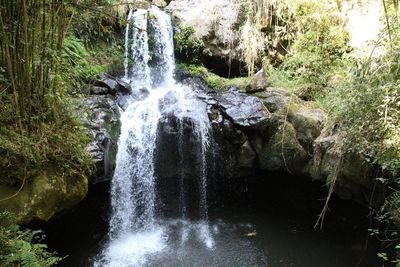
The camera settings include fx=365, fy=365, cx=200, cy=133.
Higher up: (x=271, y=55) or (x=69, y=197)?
(x=271, y=55)

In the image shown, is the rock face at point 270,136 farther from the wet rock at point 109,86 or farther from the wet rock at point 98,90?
the wet rock at point 98,90

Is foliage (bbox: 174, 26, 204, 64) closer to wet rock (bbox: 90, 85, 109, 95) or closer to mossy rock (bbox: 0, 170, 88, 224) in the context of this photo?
wet rock (bbox: 90, 85, 109, 95)

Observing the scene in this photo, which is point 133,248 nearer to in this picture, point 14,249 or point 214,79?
point 14,249

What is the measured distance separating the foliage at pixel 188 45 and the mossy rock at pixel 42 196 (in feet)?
16.1

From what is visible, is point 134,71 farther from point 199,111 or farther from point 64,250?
point 64,250

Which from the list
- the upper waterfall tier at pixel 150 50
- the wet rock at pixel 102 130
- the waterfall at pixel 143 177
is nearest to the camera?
the wet rock at pixel 102 130

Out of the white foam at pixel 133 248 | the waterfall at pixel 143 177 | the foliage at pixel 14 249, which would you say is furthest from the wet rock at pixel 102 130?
the foliage at pixel 14 249

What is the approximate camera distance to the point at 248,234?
19.9 feet

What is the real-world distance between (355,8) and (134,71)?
4.78 m

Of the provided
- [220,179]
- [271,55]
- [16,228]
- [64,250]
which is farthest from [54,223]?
[271,55]

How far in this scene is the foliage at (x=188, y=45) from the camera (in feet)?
28.4

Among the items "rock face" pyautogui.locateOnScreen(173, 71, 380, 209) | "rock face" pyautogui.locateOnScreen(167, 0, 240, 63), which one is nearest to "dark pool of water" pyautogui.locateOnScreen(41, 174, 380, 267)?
"rock face" pyautogui.locateOnScreen(173, 71, 380, 209)

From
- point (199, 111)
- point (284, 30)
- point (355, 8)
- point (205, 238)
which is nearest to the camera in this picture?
point (205, 238)

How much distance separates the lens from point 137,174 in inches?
254
